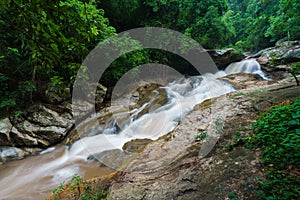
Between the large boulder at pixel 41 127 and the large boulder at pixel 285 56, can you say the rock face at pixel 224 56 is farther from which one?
the large boulder at pixel 41 127

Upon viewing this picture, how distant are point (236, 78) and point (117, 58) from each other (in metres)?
6.91

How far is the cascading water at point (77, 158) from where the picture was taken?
3.71 m

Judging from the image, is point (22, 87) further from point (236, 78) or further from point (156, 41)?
point (236, 78)

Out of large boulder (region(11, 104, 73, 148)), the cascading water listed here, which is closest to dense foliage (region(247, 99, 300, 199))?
the cascading water

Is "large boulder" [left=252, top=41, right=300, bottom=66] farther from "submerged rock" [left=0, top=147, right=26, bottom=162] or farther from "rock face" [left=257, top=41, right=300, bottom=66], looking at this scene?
"submerged rock" [left=0, top=147, right=26, bottom=162]

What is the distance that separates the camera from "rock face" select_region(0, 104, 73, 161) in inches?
189

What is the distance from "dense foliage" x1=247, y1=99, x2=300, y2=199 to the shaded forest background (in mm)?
2121

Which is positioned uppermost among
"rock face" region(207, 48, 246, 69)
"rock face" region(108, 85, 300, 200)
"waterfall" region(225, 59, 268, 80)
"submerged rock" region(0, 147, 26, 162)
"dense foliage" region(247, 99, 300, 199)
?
"rock face" region(207, 48, 246, 69)

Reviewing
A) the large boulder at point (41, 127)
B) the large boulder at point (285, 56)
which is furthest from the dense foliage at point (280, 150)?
the large boulder at point (285, 56)

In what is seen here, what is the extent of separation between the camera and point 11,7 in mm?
1171

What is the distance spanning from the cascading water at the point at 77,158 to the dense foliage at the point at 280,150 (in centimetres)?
300

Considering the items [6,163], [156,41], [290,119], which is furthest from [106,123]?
[156,41]

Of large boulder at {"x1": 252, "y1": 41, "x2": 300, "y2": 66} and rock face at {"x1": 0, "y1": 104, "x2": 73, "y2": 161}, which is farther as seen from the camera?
large boulder at {"x1": 252, "y1": 41, "x2": 300, "y2": 66}

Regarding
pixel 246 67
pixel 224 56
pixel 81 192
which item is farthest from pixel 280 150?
pixel 224 56
